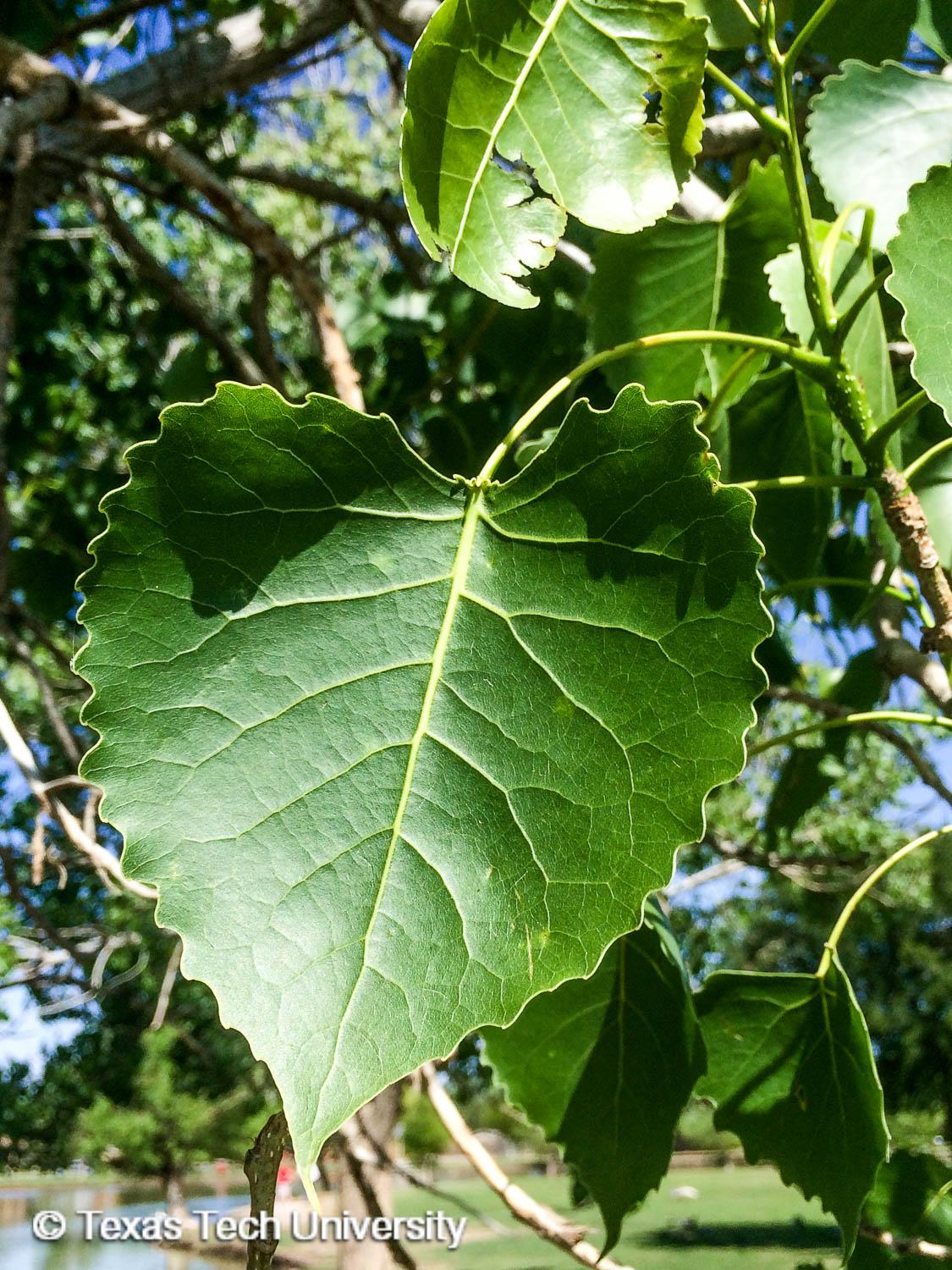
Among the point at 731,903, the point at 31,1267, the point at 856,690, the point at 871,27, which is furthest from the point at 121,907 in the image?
the point at 731,903

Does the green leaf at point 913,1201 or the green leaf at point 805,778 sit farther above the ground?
the green leaf at point 805,778

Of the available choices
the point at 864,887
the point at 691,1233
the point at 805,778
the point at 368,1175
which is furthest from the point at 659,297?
the point at 691,1233

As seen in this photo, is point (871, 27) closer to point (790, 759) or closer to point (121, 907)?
point (790, 759)

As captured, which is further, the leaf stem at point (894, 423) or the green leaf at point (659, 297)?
the green leaf at point (659, 297)

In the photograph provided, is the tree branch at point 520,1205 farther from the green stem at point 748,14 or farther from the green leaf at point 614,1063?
the green stem at point 748,14

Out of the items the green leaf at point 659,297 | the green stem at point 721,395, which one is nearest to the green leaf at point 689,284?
the green leaf at point 659,297

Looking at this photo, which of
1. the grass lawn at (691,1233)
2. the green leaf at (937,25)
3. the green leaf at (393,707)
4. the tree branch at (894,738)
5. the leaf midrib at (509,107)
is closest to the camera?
the green leaf at (393,707)
